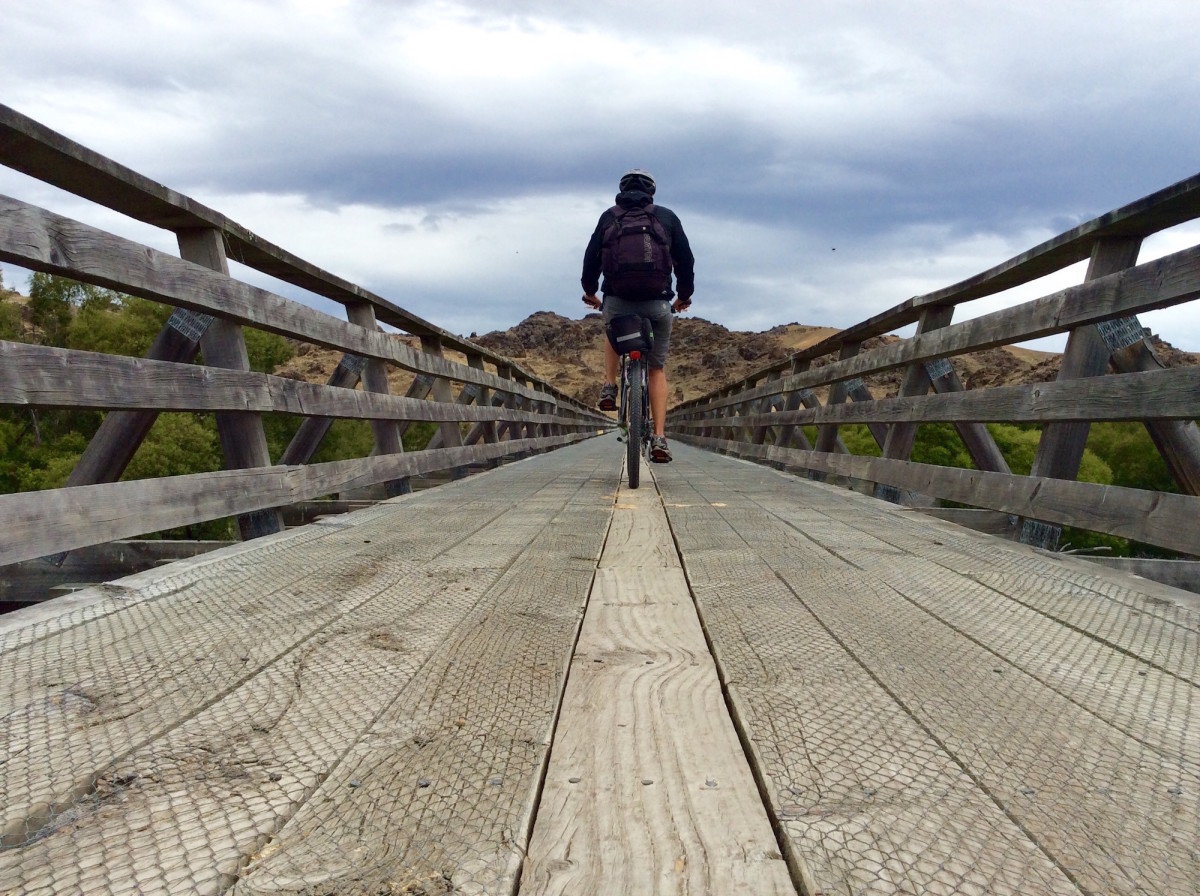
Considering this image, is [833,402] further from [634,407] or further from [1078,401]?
[1078,401]

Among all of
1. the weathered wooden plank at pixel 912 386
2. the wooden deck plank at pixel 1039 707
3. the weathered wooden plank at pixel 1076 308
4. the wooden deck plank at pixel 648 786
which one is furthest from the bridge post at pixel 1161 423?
the wooden deck plank at pixel 648 786

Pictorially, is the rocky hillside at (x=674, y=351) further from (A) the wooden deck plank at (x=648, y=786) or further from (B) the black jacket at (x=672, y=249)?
(A) the wooden deck plank at (x=648, y=786)

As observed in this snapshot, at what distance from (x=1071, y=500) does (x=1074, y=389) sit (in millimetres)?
392

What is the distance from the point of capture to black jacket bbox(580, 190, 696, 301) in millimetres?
5461

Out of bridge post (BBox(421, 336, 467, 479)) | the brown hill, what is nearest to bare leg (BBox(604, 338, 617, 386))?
bridge post (BBox(421, 336, 467, 479))

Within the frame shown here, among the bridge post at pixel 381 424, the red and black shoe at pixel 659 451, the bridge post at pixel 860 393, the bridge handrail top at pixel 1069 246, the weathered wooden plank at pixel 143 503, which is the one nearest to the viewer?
the weathered wooden plank at pixel 143 503

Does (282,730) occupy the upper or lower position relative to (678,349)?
lower

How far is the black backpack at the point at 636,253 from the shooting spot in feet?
17.3

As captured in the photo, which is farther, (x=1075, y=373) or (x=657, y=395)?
(x=657, y=395)

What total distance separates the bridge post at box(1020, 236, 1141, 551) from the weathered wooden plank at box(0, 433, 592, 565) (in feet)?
9.94

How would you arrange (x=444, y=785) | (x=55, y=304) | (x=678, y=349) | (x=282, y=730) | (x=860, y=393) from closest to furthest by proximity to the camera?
(x=444, y=785)
(x=282, y=730)
(x=860, y=393)
(x=55, y=304)
(x=678, y=349)

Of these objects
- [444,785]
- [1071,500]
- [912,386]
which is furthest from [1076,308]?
[444,785]

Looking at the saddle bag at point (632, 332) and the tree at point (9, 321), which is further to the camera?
the tree at point (9, 321)

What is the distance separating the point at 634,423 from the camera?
5473 mm
